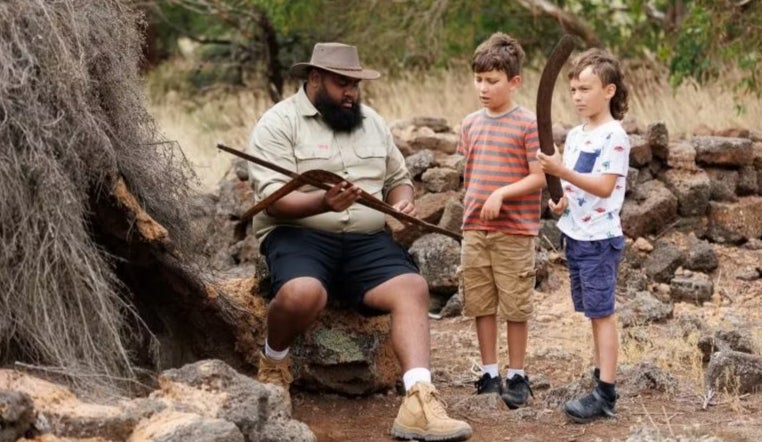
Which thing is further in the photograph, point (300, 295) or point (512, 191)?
point (512, 191)

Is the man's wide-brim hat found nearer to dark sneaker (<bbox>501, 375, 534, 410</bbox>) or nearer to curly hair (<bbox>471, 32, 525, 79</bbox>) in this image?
curly hair (<bbox>471, 32, 525, 79</bbox>)

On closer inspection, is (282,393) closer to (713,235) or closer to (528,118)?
(528,118)

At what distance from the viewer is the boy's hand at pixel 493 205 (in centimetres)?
589

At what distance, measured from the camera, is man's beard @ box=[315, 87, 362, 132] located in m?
6.07

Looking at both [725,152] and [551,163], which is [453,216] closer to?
[725,152]

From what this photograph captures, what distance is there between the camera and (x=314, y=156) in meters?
6.02

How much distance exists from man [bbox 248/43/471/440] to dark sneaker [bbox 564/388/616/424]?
0.67 meters

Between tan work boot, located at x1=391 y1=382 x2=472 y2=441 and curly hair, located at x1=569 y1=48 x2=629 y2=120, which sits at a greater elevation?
curly hair, located at x1=569 y1=48 x2=629 y2=120

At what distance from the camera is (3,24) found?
4.86 m

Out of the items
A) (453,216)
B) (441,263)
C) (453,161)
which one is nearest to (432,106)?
(453,161)

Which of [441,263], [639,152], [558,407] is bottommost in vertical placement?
[558,407]

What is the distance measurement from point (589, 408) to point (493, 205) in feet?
3.15

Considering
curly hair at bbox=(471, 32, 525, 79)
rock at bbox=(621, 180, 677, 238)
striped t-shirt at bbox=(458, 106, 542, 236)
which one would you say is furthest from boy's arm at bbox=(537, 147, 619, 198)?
rock at bbox=(621, 180, 677, 238)

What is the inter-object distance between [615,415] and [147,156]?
2280 mm
